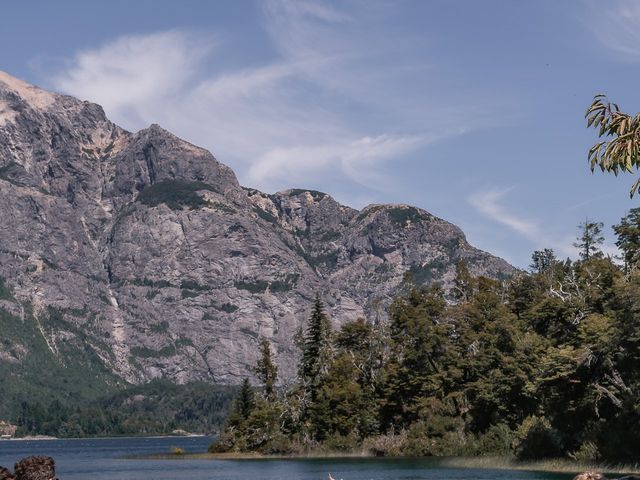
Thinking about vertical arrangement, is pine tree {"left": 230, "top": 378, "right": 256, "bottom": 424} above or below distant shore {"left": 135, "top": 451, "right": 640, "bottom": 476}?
above

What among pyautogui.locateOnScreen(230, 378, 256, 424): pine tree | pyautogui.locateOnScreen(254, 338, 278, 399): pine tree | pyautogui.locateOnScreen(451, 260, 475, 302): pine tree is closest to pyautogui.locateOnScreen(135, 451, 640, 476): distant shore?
pyautogui.locateOnScreen(230, 378, 256, 424): pine tree

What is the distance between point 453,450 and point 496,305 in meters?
19.1

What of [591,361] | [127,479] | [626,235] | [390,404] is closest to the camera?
[591,361]

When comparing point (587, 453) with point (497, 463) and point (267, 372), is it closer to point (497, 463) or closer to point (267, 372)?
point (497, 463)

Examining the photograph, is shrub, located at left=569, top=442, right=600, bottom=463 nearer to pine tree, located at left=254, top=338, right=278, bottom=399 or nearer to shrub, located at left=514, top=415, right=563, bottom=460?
shrub, located at left=514, top=415, right=563, bottom=460

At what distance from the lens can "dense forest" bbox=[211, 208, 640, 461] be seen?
73000mm

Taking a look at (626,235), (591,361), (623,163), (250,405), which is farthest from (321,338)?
(623,163)

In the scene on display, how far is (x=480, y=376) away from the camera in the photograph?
10338cm

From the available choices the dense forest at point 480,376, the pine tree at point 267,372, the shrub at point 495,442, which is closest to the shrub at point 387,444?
the dense forest at point 480,376

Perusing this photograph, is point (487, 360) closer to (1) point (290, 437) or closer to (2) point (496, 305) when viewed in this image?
(2) point (496, 305)

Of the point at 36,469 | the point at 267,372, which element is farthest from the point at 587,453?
the point at 267,372

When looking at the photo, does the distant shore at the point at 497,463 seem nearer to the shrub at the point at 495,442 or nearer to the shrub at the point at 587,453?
the shrub at the point at 587,453

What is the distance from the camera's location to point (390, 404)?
118000 mm

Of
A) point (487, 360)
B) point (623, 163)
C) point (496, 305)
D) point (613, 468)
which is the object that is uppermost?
point (496, 305)
